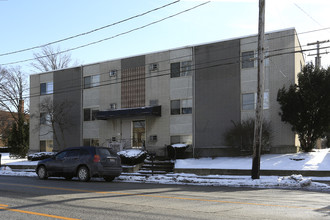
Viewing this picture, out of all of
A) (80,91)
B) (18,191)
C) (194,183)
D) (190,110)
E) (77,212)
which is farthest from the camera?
(80,91)

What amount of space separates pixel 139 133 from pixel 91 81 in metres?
7.42

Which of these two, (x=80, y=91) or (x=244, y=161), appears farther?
(x=80, y=91)

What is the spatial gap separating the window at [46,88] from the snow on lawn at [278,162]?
1838 cm

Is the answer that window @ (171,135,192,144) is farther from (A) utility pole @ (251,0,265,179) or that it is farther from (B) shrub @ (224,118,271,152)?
(A) utility pole @ (251,0,265,179)

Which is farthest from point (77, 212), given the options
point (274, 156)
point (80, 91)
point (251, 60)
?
point (80, 91)

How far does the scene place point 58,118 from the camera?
33.3 metres

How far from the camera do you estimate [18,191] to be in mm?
11469

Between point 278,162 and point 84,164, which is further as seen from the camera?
point 278,162

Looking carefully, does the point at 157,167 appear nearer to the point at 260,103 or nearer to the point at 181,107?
the point at 181,107

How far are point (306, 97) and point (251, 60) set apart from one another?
4884 mm

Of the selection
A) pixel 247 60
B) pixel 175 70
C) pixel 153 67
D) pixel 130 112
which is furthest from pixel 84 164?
pixel 153 67

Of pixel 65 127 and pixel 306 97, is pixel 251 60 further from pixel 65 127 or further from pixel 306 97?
pixel 65 127

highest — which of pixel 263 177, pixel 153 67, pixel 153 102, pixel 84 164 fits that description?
pixel 153 67

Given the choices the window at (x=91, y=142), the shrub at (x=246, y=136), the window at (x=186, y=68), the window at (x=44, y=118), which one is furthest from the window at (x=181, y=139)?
the window at (x=44, y=118)
